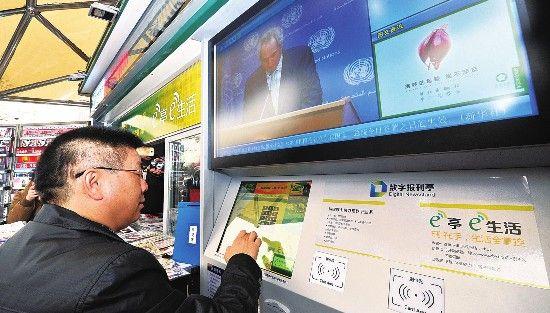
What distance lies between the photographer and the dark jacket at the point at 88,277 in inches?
36.9

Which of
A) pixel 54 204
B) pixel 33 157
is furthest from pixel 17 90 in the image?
pixel 54 204

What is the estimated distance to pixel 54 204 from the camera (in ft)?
4.25

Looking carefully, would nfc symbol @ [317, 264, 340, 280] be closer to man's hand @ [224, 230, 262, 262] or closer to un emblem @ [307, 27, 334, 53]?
man's hand @ [224, 230, 262, 262]

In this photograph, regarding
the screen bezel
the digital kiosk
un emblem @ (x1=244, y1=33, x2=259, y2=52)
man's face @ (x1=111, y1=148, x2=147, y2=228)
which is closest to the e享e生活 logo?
the digital kiosk

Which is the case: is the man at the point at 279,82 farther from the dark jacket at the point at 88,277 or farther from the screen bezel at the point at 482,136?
the dark jacket at the point at 88,277

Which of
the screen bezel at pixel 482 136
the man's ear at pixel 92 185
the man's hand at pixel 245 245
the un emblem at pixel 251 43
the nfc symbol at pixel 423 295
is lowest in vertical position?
the nfc symbol at pixel 423 295

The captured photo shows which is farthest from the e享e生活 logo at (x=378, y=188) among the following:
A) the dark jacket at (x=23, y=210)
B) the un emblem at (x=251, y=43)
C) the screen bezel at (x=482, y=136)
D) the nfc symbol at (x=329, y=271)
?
the dark jacket at (x=23, y=210)

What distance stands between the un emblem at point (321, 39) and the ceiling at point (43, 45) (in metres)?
3.76

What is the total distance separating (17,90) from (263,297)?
23.9ft

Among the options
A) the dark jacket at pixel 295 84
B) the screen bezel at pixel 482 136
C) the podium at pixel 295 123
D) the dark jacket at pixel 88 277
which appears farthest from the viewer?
the dark jacket at pixel 295 84

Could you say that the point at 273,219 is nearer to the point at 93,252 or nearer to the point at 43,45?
the point at 93,252

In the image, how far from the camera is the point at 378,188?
3.46 feet

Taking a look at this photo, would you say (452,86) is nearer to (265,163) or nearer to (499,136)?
(499,136)

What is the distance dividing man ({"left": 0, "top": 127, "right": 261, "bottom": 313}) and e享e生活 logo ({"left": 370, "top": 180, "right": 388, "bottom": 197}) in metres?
0.51
